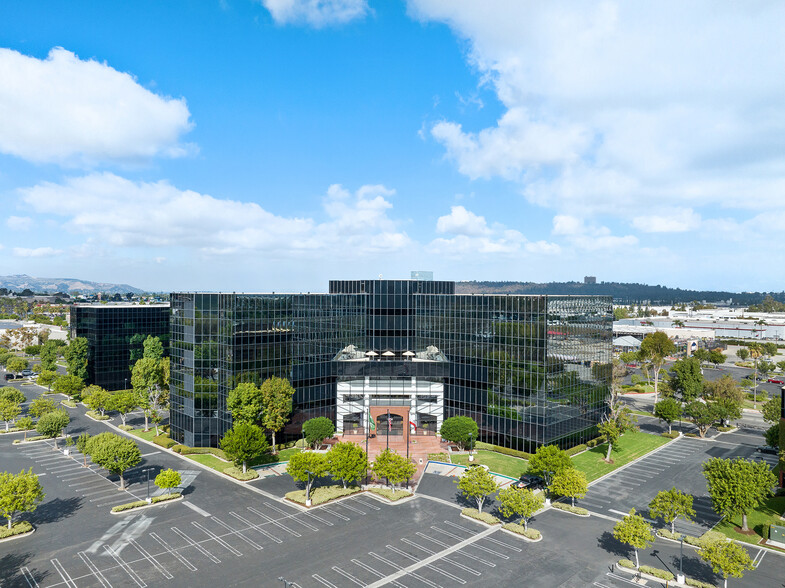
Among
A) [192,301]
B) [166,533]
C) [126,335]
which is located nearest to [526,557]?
[166,533]

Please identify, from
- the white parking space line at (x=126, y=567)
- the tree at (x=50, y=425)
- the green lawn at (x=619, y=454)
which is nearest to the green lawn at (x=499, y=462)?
the green lawn at (x=619, y=454)

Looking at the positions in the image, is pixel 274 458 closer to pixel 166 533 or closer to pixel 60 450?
pixel 166 533

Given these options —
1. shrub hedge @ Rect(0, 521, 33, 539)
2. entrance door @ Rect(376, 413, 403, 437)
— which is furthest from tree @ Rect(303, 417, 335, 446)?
shrub hedge @ Rect(0, 521, 33, 539)

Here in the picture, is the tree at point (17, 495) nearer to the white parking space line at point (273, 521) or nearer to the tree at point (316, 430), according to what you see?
the white parking space line at point (273, 521)

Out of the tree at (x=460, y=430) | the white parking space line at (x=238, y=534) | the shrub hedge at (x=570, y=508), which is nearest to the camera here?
the white parking space line at (x=238, y=534)

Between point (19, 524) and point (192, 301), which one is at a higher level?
point (192, 301)

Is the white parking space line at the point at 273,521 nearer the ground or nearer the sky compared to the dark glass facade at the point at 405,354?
nearer the ground

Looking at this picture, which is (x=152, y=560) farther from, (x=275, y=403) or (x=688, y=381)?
(x=688, y=381)
